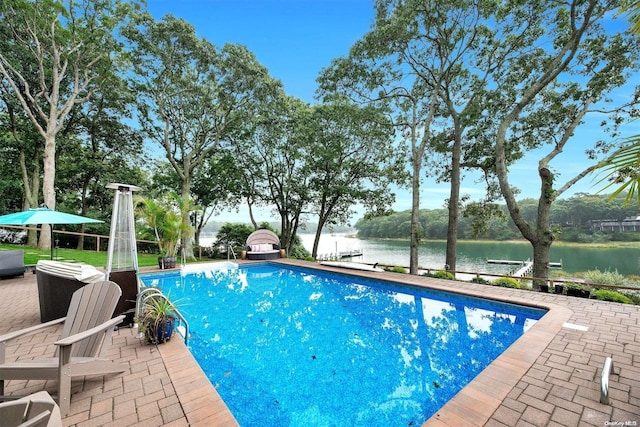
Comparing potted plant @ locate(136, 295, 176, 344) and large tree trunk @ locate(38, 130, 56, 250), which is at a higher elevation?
large tree trunk @ locate(38, 130, 56, 250)

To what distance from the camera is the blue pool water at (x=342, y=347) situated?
10.3ft

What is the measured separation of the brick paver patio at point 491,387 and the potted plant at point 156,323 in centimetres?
11

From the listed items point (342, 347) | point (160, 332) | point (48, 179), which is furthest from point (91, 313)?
point (48, 179)

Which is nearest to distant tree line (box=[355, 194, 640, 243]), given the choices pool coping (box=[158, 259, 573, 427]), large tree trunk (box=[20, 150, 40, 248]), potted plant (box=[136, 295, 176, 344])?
pool coping (box=[158, 259, 573, 427])

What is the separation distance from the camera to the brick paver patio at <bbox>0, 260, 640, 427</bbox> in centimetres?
243

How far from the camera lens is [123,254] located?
15.4 ft

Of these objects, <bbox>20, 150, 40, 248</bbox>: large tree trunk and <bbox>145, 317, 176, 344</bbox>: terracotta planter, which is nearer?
<bbox>145, 317, 176, 344</bbox>: terracotta planter

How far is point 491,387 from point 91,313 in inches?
168

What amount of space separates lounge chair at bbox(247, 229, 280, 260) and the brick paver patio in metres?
8.30

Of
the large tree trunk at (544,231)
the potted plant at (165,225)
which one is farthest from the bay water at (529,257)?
the potted plant at (165,225)

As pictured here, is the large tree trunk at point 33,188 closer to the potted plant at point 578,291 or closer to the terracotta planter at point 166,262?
the terracotta planter at point 166,262

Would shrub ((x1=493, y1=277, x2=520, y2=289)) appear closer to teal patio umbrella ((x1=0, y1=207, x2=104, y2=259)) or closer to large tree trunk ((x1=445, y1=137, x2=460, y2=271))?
large tree trunk ((x1=445, y1=137, x2=460, y2=271))

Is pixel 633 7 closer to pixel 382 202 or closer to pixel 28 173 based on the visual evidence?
pixel 382 202

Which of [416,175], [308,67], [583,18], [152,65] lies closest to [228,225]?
[152,65]
